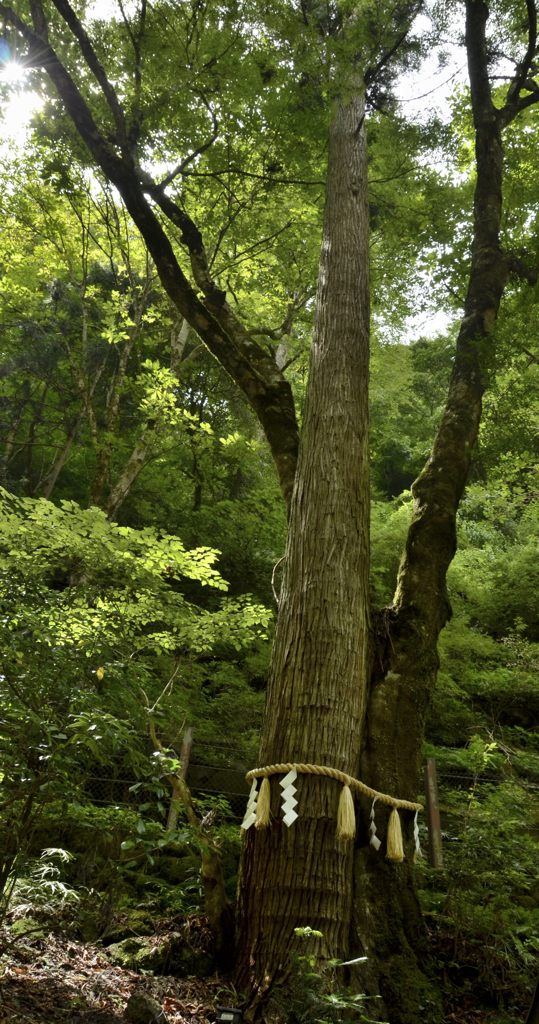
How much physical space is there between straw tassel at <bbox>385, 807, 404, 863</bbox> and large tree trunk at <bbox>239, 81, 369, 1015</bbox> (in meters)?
0.23

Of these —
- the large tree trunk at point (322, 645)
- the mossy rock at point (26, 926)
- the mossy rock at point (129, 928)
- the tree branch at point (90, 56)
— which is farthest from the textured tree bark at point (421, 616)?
the tree branch at point (90, 56)

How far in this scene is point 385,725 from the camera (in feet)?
10.4

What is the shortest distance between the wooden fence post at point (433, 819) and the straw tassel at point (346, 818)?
286cm

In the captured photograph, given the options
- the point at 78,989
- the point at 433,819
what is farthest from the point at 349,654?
the point at 433,819

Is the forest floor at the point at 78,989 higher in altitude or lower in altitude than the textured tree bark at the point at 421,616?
lower

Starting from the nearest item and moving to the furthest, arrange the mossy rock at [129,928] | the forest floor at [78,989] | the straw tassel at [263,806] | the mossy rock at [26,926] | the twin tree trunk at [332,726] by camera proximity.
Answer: the forest floor at [78,989], the twin tree trunk at [332,726], the straw tassel at [263,806], the mossy rock at [26,926], the mossy rock at [129,928]

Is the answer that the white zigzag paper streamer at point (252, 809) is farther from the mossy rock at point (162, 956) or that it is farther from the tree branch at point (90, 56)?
the tree branch at point (90, 56)

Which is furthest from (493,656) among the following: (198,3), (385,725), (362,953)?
(198,3)

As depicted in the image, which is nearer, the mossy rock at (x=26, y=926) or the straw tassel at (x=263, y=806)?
the straw tassel at (x=263, y=806)

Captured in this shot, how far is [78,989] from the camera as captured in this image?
7.97 feet

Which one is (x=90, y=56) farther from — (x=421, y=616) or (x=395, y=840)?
(x=395, y=840)

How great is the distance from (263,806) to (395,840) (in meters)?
0.69

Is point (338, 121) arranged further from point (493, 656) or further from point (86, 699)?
point (493, 656)

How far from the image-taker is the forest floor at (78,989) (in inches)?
84.2
